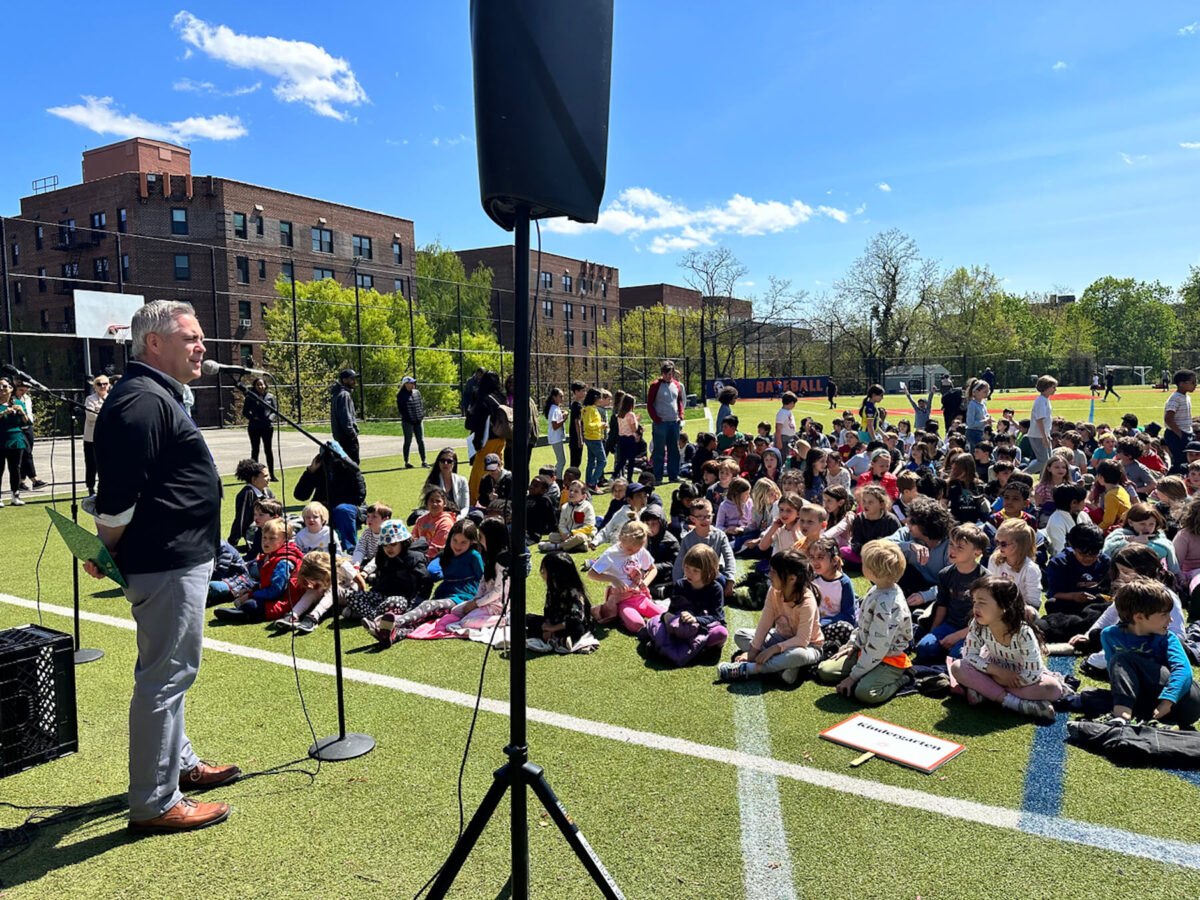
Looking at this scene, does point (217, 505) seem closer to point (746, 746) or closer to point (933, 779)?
point (746, 746)

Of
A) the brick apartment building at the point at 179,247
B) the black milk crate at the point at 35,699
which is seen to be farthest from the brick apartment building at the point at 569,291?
the black milk crate at the point at 35,699

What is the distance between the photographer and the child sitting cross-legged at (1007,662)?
4312 mm

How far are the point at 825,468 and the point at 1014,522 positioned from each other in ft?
15.4

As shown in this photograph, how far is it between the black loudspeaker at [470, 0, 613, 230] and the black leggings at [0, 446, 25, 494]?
1370 cm

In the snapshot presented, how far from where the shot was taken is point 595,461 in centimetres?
1410

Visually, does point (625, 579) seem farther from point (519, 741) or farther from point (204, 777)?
point (519, 741)

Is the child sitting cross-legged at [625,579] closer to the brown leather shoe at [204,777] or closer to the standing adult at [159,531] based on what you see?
the brown leather shoe at [204,777]

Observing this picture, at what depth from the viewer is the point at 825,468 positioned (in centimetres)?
1020

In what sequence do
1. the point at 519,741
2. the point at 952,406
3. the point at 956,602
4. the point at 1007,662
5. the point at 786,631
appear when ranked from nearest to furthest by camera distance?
the point at 519,741 → the point at 1007,662 → the point at 786,631 → the point at 956,602 → the point at 952,406

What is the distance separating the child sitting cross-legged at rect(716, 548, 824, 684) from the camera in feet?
16.4

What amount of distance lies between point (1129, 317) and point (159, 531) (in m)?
116

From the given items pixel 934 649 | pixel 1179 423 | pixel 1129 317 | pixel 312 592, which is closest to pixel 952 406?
pixel 1179 423

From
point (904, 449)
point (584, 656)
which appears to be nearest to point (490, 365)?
point (904, 449)

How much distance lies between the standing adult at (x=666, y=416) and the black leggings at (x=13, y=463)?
10551 millimetres
